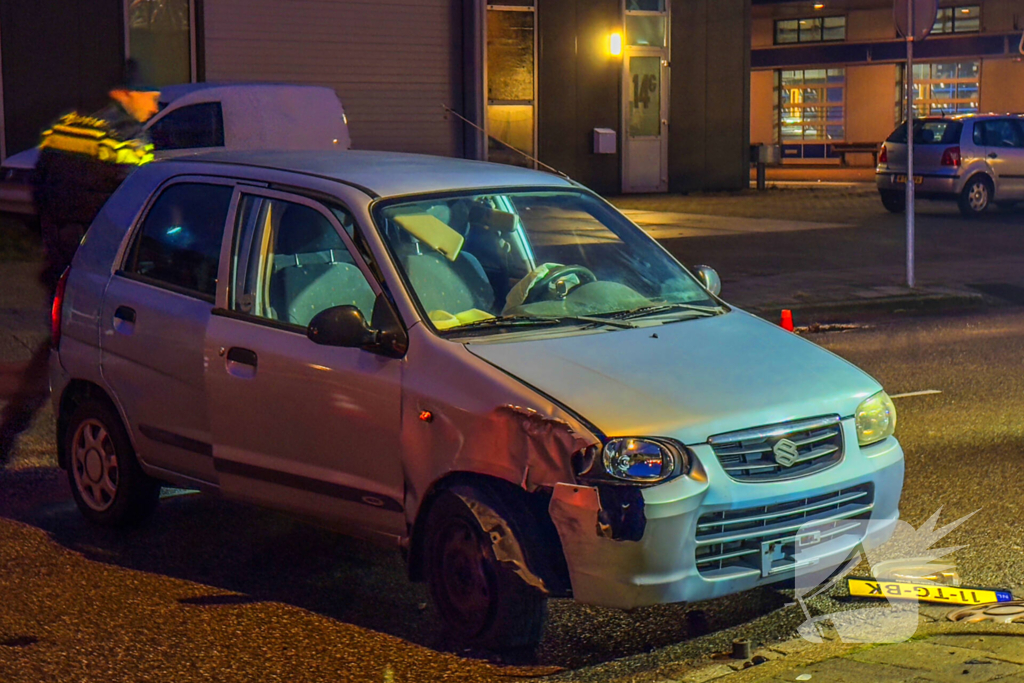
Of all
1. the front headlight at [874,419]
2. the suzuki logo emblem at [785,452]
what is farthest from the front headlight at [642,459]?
the front headlight at [874,419]

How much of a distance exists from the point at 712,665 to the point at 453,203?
2.10 m

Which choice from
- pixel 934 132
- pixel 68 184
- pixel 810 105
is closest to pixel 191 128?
pixel 68 184

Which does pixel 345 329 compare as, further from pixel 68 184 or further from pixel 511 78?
pixel 511 78

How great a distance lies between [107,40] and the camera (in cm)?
2256

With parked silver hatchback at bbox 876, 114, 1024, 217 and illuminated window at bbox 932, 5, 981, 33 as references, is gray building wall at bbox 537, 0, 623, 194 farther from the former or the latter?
illuminated window at bbox 932, 5, 981, 33

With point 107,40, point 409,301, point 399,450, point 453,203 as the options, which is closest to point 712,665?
point 399,450

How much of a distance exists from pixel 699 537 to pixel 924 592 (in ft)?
3.81

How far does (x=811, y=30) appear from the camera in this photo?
42.2 metres

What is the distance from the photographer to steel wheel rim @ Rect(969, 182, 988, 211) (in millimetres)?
23922

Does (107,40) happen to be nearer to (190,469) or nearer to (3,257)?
(3,257)

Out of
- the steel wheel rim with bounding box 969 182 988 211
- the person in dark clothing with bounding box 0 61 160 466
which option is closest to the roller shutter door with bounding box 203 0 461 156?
the steel wheel rim with bounding box 969 182 988 211

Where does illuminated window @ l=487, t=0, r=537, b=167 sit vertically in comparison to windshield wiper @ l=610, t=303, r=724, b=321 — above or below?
above

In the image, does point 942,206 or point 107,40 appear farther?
point 942,206

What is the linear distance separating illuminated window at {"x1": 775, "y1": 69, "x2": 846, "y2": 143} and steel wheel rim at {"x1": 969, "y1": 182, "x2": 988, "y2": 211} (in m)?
18.6
